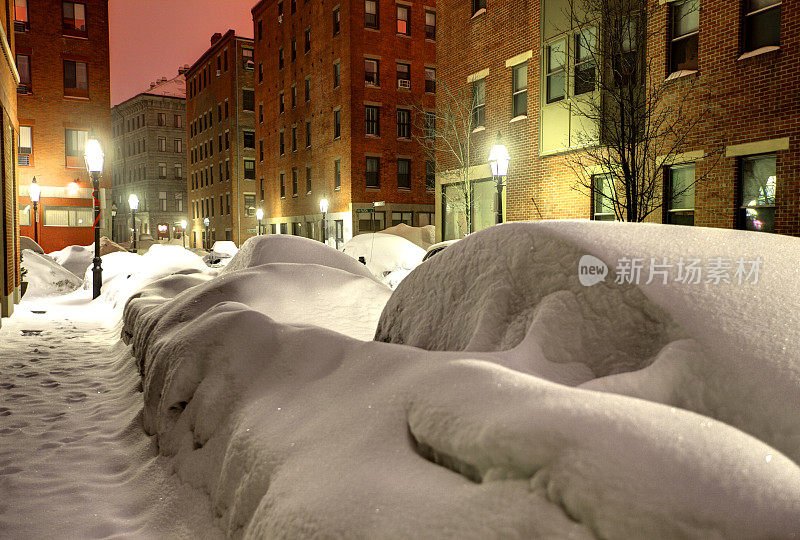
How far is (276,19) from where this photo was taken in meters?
43.3

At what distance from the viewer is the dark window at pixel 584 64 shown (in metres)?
16.8

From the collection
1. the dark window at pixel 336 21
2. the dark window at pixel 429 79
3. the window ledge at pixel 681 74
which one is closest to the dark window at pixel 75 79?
the dark window at pixel 336 21

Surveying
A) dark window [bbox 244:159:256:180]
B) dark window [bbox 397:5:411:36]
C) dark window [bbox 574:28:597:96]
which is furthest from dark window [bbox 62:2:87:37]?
dark window [bbox 574:28:597:96]

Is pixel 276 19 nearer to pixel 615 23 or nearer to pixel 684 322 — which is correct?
pixel 615 23

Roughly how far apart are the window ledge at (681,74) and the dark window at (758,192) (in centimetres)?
250

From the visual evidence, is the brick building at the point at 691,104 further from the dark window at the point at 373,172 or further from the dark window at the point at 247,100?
the dark window at the point at 247,100

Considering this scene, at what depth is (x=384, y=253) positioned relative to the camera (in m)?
19.0

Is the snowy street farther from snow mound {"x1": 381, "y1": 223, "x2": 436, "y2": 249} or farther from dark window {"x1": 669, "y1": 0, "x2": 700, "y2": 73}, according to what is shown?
snow mound {"x1": 381, "y1": 223, "x2": 436, "y2": 249}

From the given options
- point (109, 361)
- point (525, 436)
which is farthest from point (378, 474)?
point (109, 361)

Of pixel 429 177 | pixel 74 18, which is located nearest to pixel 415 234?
A: pixel 429 177

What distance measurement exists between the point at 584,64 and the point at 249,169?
41.4 meters

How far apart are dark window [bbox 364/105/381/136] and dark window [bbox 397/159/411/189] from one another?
7.58ft

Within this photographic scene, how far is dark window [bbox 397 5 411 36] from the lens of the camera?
3622 cm

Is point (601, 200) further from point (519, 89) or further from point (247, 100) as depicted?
point (247, 100)
